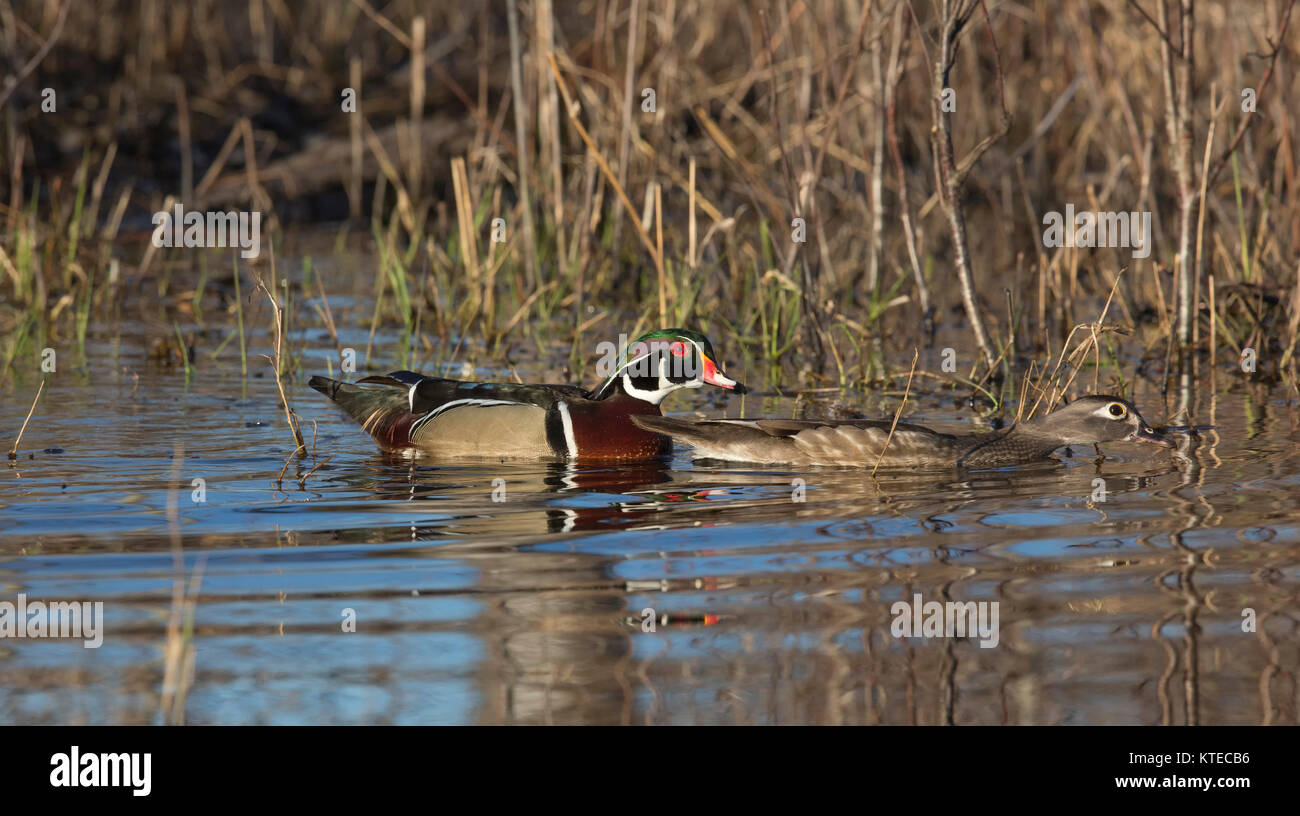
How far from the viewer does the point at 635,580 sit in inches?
213

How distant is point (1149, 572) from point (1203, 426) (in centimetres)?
305

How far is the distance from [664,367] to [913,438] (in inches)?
46.8

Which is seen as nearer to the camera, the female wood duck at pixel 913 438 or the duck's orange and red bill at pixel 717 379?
the female wood duck at pixel 913 438

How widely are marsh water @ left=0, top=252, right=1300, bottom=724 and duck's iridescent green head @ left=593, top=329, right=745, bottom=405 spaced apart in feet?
1.20

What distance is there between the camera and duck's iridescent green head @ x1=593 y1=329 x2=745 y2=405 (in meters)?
7.89

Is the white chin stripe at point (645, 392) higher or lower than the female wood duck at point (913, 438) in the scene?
higher

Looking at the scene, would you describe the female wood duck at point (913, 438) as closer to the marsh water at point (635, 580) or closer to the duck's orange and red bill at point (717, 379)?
the marsh water at point (635, 580)

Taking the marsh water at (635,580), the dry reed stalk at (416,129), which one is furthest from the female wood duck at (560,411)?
the dry reed stalk at (416,129)

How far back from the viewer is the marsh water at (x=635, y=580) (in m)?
4.26

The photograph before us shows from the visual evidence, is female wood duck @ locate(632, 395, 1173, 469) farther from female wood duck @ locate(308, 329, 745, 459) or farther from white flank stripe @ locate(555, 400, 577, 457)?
white flank stripe @ locate(555, 400, 577, 457)

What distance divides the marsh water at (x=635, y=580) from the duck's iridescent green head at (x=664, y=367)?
0.37 metres

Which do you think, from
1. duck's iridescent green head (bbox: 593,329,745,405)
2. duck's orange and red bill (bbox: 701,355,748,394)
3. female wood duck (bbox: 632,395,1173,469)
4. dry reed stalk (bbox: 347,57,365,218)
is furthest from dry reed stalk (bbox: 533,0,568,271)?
dry reed stalk (bbox: 347,57,365,218)

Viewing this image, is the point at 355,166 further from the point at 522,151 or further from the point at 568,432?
the point at 568,432
